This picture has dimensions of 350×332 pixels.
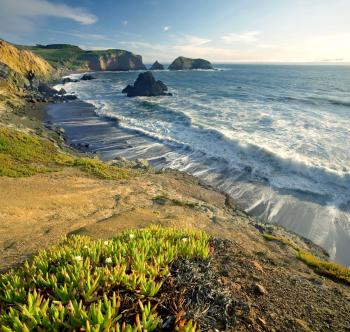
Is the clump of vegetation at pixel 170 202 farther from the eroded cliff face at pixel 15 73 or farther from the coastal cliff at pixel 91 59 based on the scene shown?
the coastal cliff at pixel 91 59

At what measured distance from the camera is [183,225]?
10.6 metres

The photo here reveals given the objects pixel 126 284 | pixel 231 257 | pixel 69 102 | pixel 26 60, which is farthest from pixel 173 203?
pixel 26 60

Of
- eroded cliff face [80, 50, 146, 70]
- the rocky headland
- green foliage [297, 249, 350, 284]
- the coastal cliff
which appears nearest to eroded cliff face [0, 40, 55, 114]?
the rocky headland

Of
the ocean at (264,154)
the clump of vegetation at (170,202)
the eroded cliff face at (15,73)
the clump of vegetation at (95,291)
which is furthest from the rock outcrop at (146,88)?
the clump of vegetation at (95,291)

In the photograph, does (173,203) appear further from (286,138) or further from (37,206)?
(286,138)

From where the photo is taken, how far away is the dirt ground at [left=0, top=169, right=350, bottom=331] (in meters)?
4.86

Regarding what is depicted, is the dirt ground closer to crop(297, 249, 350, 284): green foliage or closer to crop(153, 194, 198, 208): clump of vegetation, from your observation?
crop(153, 194, 198, 208): clump of vegetation

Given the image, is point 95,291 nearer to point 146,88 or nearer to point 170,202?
point 170,202

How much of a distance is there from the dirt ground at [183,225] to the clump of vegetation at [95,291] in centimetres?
127

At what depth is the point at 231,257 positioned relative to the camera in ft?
20.6

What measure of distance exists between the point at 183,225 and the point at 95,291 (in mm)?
6895

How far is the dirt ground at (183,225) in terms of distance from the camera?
4859mm

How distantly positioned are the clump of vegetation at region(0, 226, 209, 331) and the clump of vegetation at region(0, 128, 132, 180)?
1203cm

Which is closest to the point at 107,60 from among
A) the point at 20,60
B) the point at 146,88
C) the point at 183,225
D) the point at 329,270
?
the point at 20,60
